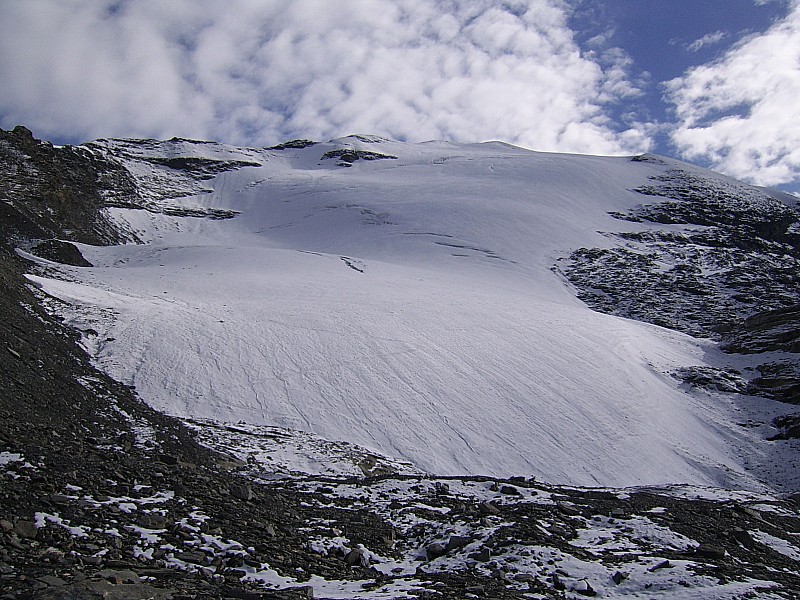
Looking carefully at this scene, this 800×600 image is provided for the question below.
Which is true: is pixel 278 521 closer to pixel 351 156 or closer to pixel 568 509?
pixel 568 509

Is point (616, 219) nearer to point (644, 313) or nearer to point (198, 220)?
point (644, 313)

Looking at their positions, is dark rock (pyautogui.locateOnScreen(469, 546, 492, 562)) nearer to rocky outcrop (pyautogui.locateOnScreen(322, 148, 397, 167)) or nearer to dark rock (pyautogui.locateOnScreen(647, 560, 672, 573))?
dark rock (pyautogui.locateOnScreen(647, 560, 672, 573))

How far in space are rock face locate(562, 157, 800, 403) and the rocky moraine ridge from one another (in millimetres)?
14852

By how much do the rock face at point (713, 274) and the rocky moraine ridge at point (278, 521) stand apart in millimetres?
14852

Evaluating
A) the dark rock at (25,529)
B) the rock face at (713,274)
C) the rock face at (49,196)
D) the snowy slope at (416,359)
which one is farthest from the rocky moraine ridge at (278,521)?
the rock face at (49,196)

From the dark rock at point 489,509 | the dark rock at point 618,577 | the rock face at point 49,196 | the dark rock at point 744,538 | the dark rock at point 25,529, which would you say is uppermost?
the rock face at point 49,196

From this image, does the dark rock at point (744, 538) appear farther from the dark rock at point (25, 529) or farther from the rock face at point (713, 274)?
the rock face at point (713, 274)

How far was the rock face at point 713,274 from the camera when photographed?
26938mm

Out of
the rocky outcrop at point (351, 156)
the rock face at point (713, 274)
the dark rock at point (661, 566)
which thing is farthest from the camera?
the rocky outcrop at point (351, 156)

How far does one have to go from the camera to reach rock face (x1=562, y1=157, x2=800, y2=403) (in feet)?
88.4

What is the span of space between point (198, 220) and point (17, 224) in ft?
88.3

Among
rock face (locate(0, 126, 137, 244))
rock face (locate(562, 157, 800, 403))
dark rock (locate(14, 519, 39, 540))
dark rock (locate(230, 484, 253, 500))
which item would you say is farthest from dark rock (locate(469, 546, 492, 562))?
rock face (locate(0, 126, 137, 244))

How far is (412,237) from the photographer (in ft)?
159

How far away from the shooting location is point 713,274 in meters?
43.8
